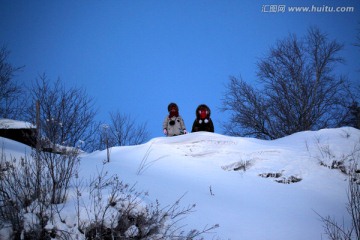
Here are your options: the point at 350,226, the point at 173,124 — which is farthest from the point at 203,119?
the point at 350,226

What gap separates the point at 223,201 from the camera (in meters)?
3.40

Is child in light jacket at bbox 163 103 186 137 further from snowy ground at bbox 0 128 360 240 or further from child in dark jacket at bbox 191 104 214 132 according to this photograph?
snowy ground at bbox 0 128 360 240

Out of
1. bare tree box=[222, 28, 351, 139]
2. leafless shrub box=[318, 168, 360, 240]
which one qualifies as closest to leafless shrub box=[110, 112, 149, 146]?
bare tree box=[222, 28, 351, 139]

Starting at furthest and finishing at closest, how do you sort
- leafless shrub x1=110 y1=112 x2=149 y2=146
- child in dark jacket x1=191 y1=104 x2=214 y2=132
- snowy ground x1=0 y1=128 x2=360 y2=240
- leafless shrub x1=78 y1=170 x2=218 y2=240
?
leafless shrub x1=110 y1=112 x2=149 y2=146, child in dark jacket x1=191 y1=104 x2=214 y2=132, snowy ground x1=0 y1=128 x2=360 y2=240, leafless shrub x1=78 y1=170 x2=218 y2=240

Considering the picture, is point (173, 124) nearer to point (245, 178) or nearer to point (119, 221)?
point (245, 178)

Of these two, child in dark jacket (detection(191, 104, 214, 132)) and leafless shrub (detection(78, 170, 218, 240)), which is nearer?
leafless shrub (detection(78, 170, 218, 240))

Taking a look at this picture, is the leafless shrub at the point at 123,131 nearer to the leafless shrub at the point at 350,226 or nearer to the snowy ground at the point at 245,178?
the snowy ground at the point at 245,178

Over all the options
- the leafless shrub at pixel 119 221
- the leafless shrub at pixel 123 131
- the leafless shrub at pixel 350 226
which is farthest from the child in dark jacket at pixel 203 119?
the leafless shrub at pixel 123 131

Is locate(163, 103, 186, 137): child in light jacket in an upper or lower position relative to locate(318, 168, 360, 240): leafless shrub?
upper

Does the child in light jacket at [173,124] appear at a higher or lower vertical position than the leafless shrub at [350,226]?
higher

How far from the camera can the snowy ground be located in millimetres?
2914

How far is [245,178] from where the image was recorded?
4.43 meters

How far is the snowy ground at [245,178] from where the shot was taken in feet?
9.56

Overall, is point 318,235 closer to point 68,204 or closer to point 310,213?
point 310,213
